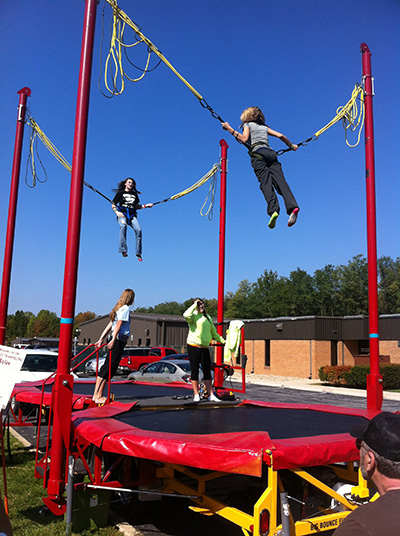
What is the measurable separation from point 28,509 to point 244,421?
8.86 feet

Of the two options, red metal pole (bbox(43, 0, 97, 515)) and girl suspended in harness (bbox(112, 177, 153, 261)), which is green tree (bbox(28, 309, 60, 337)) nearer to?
girl suspended in harness (bbox(112, 177, 153, 261))

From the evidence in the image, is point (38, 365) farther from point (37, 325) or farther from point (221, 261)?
point (37, 325)

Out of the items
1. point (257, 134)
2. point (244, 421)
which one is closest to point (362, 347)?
point (244, 421)

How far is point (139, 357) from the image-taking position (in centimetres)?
2689

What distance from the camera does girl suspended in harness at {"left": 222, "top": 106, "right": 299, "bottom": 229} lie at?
5.01 m

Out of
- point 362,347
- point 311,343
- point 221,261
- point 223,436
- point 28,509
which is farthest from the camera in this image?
point 362,347

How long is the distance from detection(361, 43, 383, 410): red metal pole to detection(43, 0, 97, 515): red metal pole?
189 inches

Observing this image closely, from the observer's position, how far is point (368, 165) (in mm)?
7871

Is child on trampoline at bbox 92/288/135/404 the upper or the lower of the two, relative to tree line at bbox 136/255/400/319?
lower

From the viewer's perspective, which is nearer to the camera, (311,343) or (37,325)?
(311,343)

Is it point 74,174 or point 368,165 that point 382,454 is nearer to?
point 74,174

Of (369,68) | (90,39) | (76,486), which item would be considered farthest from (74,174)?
(369,68)

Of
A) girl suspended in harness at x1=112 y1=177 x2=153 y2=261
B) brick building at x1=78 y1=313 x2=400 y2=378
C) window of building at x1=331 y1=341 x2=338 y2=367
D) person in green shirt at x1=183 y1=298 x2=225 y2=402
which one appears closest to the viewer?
person in green shirt at x1=183 y1=298 x2=225 y2=402

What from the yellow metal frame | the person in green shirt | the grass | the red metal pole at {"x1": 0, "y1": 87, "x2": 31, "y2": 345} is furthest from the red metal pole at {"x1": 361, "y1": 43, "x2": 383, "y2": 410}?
the red metal pole at {"x1": 0, "y1": 87, "x2": 31, "y2": 345}
